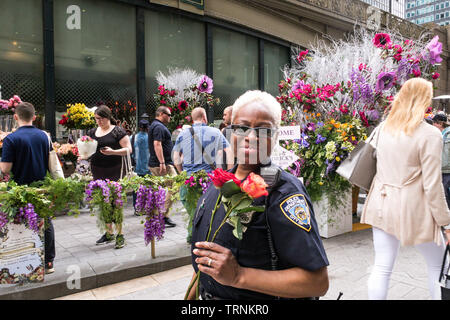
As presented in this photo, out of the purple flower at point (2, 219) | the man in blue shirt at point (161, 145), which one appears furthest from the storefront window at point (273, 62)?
the purple flower at point (2, 219)

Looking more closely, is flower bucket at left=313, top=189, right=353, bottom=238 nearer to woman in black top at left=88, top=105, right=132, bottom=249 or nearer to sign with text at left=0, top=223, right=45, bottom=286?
woman in black top at left=88, top=105, right=132, bottom=249

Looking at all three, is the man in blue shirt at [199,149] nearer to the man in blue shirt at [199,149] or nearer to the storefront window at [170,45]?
the man in blue shirt at [199,149]

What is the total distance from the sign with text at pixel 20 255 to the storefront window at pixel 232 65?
9648mm

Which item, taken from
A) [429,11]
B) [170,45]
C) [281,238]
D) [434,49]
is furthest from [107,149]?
[429,11]

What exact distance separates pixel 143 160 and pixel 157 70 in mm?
4772

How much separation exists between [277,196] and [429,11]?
9059 cm

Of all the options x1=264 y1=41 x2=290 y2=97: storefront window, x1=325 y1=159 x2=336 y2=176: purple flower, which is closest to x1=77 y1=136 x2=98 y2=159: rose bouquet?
x1=325 y1=159 x2=336 y2=176: purple flower

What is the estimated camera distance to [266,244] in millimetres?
1324

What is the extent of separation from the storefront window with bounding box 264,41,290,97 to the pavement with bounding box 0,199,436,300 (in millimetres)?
10135

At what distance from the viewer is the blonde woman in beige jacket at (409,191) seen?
247cm

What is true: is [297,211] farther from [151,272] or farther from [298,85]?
[298,85]

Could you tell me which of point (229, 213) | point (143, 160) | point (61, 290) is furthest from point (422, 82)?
point (143, 160)

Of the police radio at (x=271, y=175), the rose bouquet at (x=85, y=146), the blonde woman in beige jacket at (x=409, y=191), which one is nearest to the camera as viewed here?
the police radio at (x=271, y=175)

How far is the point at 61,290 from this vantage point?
12.1ft
